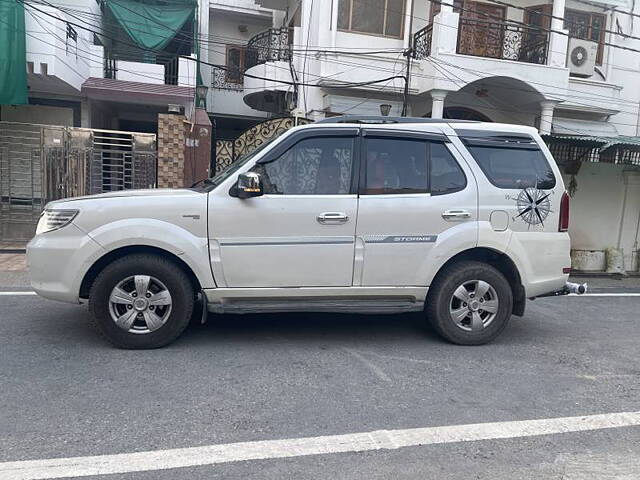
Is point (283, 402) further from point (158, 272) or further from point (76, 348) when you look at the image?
point (76, 348)

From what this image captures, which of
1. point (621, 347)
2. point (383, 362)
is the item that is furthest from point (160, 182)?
point (621, 347)

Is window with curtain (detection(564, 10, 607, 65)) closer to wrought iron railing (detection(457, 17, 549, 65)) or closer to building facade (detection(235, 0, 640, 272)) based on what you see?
building facade (detection(235, 0, 640, 272))

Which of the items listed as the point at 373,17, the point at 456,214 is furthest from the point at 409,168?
the point at 373,17

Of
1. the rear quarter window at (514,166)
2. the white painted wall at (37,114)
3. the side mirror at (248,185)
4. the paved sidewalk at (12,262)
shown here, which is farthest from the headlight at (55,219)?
the white painted wall at (37,114)

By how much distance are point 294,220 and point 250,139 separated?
25.6 feet

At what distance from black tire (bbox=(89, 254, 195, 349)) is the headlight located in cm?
53

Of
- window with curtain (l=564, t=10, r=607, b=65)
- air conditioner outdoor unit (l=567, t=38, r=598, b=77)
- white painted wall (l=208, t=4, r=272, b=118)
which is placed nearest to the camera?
air conditioner outdoor unit (l=567, t=38, r=598, b=77)

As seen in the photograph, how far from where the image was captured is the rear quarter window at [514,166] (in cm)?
521

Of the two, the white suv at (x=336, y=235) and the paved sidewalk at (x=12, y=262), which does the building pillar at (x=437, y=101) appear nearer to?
the white suv at (x=336, y=235)

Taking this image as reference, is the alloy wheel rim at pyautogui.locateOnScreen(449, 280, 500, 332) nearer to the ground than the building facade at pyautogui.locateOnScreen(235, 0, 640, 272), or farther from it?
nearer to the ground

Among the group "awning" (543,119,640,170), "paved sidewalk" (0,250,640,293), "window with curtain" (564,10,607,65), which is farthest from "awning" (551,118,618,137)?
"paved sidewalk" (0,250,640,293)

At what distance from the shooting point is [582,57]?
15.3 meters

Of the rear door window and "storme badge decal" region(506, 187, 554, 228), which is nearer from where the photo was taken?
the rear door window

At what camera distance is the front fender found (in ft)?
15.0
